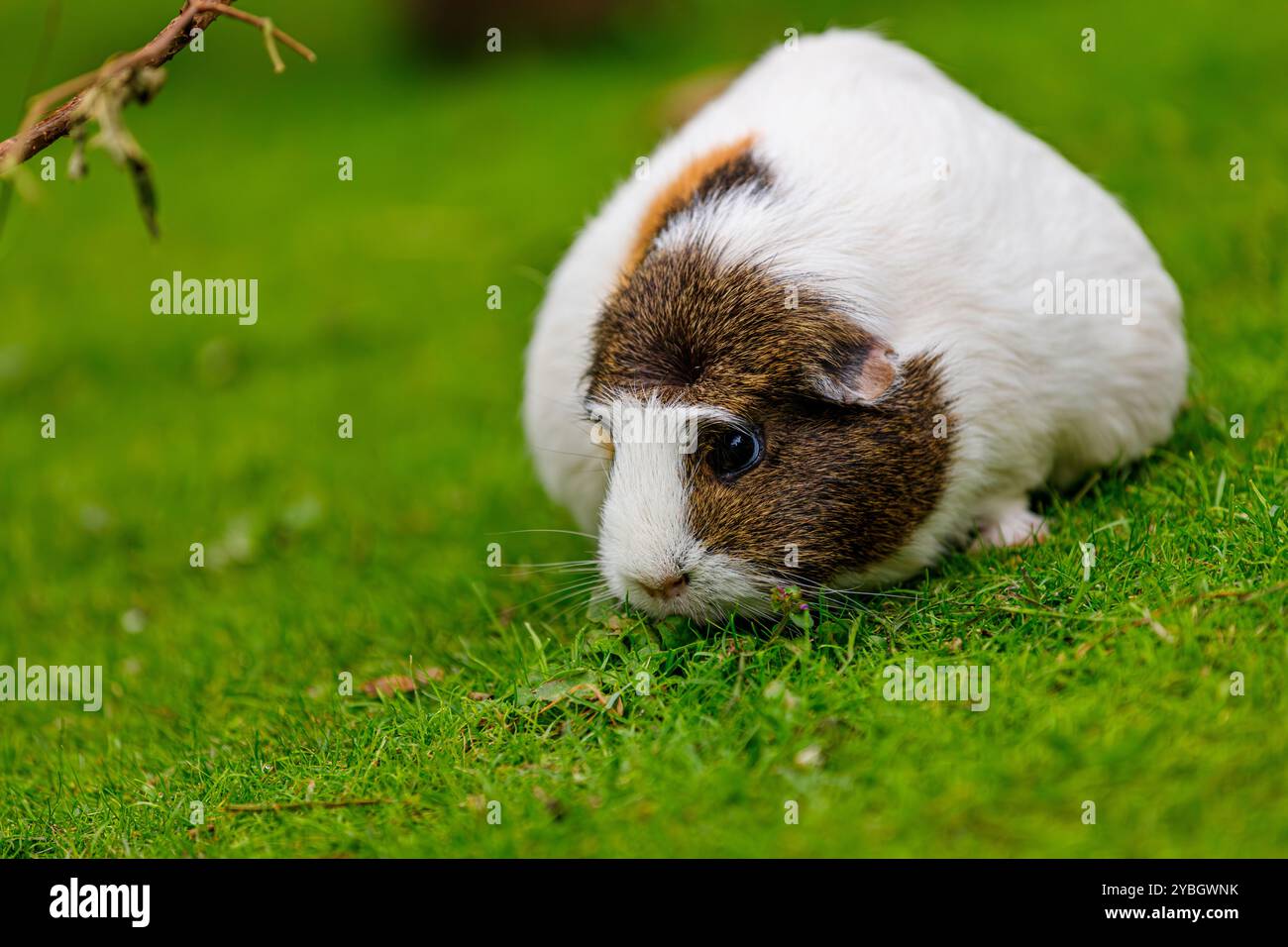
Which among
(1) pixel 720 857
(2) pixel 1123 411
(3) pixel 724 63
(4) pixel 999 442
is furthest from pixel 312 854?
(3) pixel 724 63

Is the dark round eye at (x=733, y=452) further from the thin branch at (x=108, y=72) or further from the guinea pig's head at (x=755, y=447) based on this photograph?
the thin branch at (x=108, y=72)

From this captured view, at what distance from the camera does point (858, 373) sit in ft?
12.8

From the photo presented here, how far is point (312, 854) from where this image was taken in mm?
3326

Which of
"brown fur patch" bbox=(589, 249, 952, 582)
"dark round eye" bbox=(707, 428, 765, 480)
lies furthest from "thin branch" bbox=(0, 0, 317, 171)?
"dark round eye" bbox=(707, 428, 765, 480)

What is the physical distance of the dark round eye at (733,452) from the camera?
3.86 m

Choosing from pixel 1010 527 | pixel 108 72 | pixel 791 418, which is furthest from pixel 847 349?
pixel 108 72

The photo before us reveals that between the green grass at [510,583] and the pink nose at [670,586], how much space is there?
172 mm

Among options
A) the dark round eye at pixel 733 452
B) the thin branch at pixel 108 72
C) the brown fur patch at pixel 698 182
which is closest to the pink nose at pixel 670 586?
the dark round eye at pixel 733 452

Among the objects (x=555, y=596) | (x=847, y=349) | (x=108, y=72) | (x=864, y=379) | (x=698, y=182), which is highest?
(x=698, y=182)

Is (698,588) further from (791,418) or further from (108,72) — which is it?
(108,72)

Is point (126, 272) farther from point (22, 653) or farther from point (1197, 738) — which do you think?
point (1197, 738)

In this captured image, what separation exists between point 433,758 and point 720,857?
1074 mm

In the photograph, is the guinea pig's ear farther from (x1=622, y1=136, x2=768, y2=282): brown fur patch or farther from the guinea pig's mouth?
(x1=622, y1=136, x2=768, y2=282): brown fur patch

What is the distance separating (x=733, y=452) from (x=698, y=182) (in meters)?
1.16
